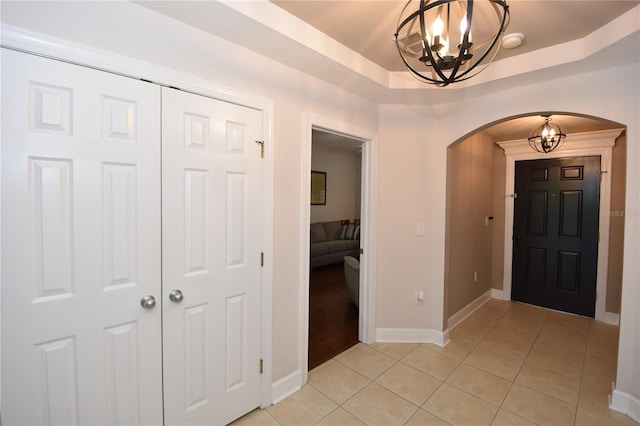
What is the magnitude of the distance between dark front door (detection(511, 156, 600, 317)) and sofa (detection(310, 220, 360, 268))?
3.25 meters

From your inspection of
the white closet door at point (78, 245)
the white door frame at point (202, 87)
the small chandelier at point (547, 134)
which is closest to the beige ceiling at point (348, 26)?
the white door frame at point (202, 87)

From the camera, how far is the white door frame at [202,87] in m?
1.19

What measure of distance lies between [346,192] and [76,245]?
6.68 meters

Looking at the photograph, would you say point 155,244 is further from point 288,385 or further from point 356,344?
point 356,344

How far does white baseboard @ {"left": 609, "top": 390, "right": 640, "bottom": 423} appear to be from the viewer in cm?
191

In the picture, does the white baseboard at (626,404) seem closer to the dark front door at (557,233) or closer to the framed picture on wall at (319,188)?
the dark front door at (557,233)

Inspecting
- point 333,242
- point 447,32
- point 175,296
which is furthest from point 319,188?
point 447,32

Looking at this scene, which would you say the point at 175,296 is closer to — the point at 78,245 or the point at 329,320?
the point at 78,245

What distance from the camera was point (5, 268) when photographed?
45.1 inches

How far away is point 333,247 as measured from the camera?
6.28m

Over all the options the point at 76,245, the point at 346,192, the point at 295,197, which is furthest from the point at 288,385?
the point at 346,192

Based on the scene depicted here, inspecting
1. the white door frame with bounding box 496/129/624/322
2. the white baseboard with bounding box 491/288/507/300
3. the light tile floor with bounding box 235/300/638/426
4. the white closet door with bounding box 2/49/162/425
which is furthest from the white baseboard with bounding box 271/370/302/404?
the white door frame with bounding box 496/129/624/322

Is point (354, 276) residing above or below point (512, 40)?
below

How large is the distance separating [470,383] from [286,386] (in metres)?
1.48
